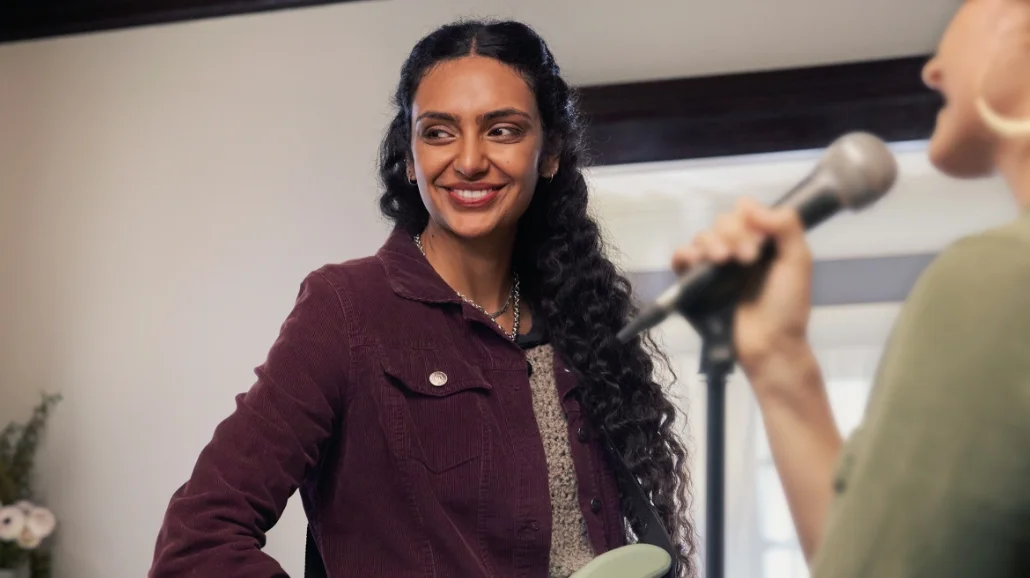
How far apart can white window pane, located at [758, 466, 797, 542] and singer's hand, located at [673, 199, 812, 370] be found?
1897 mm

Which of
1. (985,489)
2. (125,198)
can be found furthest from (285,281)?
(985,489)

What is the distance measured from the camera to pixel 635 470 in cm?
134

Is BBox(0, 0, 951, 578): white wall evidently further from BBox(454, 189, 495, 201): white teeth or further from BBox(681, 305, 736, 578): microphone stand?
BBox(681, 305, 736, 578): microphone stand

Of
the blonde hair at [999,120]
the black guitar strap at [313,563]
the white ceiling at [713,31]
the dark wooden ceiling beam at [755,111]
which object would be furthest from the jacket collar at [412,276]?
the white ceiling at [713,31]

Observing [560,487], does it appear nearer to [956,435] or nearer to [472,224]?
[472,224]

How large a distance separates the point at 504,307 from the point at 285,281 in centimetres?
135

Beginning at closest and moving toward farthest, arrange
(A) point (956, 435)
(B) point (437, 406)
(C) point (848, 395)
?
(A) point (956, 435) < (B) point (437, 406) < (C) point (848, 395)

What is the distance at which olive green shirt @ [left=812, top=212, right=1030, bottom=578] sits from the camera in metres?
0.42

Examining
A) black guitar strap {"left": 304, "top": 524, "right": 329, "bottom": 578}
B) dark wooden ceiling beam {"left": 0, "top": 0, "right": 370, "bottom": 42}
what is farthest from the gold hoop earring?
dark wooden ceiling beam {"left": 0, "top": 0, "right": 370, "bottom": 42}

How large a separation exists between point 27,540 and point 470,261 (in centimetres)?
166

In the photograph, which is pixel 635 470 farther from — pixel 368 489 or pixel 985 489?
pixel 985 489

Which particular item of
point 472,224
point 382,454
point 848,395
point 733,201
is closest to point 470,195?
point 472,224

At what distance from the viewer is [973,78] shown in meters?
0.52

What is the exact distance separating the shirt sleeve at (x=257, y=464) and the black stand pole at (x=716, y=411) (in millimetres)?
622
